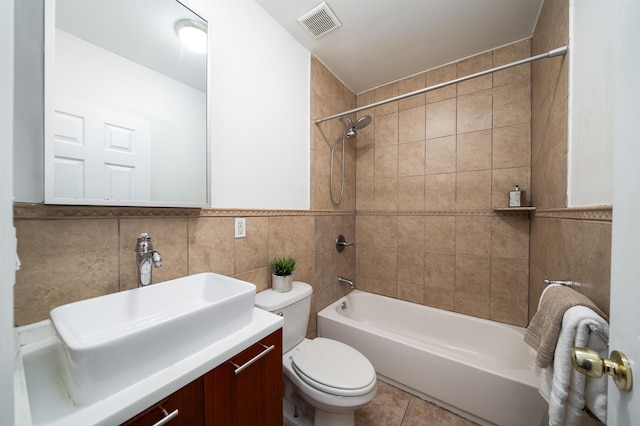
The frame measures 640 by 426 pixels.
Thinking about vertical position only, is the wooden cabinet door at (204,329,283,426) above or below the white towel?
below

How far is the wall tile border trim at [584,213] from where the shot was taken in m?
0.67

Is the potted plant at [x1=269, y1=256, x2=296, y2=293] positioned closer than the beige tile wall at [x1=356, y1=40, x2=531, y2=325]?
Yes

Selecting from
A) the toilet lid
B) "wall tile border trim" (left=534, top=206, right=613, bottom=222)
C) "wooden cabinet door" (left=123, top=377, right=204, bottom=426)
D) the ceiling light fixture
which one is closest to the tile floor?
the toilet lid

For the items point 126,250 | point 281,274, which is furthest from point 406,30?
point 126,250

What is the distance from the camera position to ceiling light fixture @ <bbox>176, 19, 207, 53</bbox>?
1.06m

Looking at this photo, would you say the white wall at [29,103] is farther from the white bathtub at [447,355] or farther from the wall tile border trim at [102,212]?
the white bathtub at [447,355]

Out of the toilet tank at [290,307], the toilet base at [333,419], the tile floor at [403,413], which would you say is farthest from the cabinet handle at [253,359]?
the tile floor at [403,413]

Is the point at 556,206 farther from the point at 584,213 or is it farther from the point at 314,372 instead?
the point at 314,372

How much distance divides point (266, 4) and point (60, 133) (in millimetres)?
1310

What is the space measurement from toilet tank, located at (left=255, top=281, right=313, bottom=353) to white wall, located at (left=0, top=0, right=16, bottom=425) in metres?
1.01

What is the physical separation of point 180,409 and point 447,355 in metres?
1.43

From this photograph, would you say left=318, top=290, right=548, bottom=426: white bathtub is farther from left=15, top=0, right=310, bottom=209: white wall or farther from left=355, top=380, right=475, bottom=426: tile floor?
left=15, top=0, right=310, bottom=209: white wall

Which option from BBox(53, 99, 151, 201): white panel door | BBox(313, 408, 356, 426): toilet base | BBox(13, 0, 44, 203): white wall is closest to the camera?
BBox(13, 0, 44, 203): white wall

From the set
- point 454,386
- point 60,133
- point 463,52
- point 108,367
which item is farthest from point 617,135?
point 463,52
